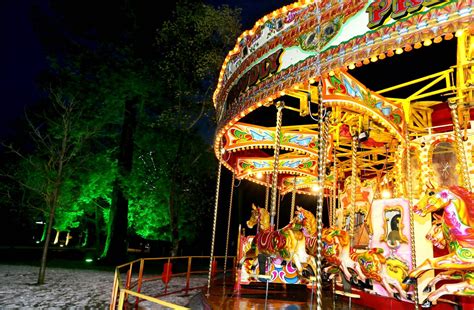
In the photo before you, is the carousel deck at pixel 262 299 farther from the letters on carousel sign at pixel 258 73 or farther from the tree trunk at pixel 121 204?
the tree trunk at pixel 121 204

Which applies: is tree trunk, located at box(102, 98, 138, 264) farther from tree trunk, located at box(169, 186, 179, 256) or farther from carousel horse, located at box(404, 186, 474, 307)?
carousel horse, located at box(404, 186, 474, 307)

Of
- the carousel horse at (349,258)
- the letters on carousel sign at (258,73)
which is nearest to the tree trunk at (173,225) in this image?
the carousel horse at (349,258)

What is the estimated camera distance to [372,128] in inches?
373

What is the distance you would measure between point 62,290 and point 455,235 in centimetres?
998

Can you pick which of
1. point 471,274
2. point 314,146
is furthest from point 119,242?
point 471,274

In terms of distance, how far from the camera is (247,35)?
6.30m

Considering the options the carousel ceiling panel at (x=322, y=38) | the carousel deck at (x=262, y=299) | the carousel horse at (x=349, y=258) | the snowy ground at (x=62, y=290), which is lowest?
the snowy ground at (x=62, y=290)

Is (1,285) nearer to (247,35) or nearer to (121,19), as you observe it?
(247,35)

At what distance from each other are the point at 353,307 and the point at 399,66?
5.54 metres

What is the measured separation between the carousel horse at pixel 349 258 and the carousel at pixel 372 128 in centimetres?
2

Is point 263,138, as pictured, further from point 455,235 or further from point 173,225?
point 173,225

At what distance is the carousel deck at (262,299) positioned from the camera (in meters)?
7.35

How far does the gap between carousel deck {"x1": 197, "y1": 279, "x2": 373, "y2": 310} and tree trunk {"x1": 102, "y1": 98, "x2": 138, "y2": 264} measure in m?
9.24

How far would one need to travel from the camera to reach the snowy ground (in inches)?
322
